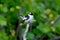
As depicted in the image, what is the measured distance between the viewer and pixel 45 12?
185 cm

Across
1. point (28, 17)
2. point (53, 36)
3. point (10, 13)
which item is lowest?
point (28, 17)

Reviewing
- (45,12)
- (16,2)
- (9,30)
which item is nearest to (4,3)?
(16,2)

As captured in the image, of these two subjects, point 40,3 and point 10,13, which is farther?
point 40,3

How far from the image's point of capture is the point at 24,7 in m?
1.55

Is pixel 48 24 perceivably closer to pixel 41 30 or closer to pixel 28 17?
pixel 41 30

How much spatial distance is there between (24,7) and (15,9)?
3.3 inches

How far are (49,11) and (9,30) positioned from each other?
44 centimetres

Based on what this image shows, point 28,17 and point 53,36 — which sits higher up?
point 53,36

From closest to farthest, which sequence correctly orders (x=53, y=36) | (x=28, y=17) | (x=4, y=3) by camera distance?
(x=28, y=17), (x=4, y=3), (x=53, y=36)

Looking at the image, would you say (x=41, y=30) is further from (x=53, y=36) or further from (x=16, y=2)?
(x=16, y=2)

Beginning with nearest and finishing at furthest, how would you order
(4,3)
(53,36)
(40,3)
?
(4,3), (53,36), (40,3)

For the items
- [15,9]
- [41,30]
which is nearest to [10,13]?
[15,9]

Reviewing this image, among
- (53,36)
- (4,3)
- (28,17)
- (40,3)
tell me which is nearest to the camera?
(28,17)

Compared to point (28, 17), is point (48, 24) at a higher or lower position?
higher
